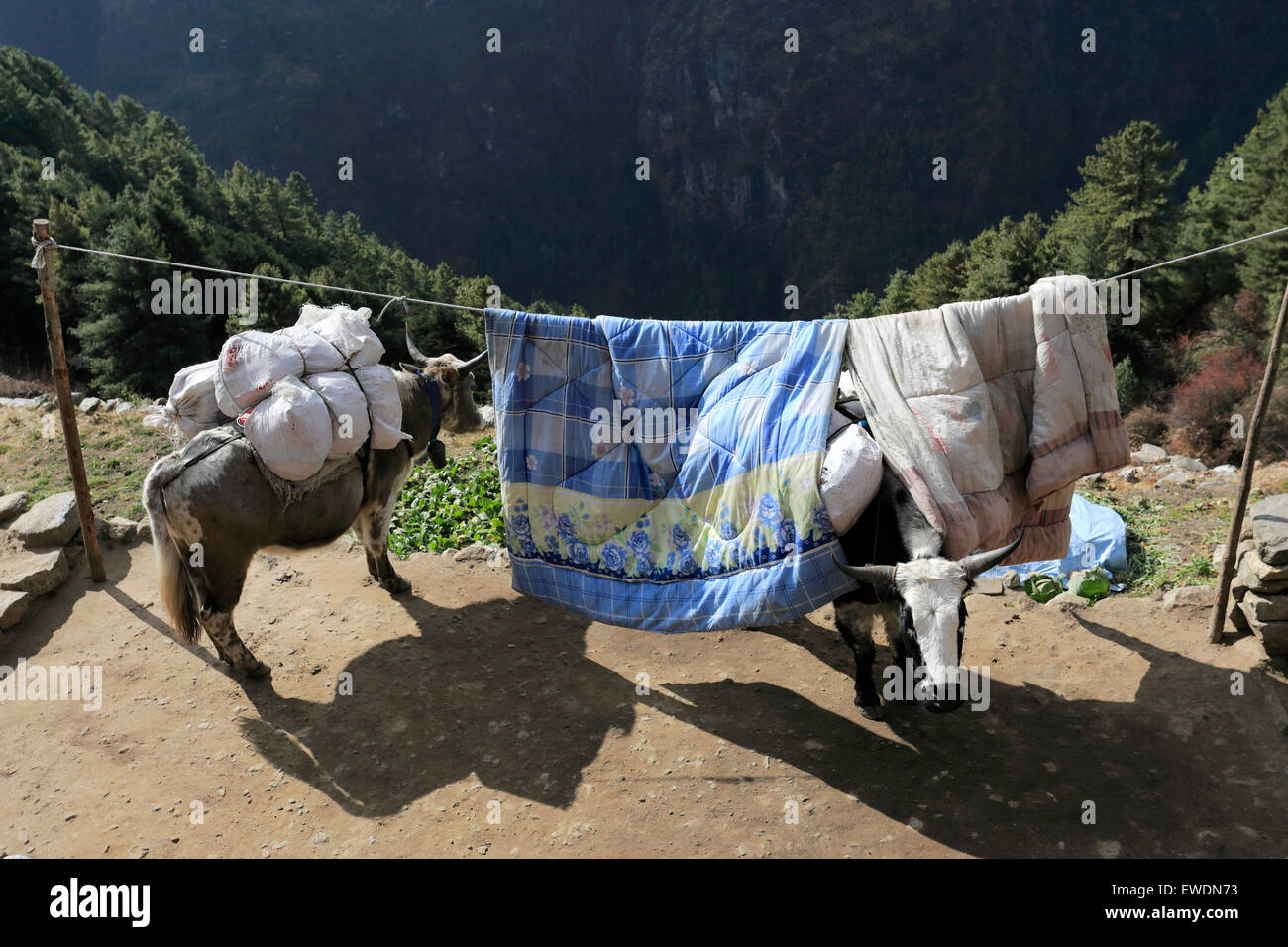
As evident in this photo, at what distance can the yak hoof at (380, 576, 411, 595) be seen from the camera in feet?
25.1

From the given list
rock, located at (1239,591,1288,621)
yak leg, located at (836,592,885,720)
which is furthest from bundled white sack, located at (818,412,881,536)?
rock, located at (1239,591,1288,621)

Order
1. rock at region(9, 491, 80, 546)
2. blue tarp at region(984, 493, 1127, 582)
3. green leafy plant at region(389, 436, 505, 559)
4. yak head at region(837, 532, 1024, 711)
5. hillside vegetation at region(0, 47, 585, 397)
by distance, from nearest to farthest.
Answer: yak head at region(837, 532, 1024, 711) → blue tarp at region(984, 493, 1127, 582) → rock at region(9, 491, 80, 546) → green leafy plant at region(389, 436, 505, 559) → hillside vegetation at region(0, 47, 585, 397)

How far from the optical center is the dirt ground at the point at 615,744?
4.99m

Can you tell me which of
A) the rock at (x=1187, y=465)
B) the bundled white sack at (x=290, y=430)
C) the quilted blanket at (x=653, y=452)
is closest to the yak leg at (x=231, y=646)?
the bundled white sack at (x=290, y=430)

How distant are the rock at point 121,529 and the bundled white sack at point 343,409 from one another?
12.8ft

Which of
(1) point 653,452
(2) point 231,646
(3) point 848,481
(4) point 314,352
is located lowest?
(2) point 231,646

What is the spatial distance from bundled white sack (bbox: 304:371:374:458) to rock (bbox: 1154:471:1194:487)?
29.6 ft

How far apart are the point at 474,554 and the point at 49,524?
425cm

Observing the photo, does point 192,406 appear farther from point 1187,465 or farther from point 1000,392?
Result: point 1187,465

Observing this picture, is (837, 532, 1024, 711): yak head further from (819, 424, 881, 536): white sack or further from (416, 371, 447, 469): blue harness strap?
(416, 371, 447, 469): blue harness strap

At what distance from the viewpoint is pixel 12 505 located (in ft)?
28.1

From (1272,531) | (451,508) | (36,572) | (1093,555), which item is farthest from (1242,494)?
(36,572)

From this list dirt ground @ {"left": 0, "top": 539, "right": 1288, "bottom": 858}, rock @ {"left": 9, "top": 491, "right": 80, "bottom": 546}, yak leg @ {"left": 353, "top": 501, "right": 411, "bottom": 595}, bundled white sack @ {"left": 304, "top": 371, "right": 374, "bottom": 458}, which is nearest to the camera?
dirt ground @ {"left": 0, "top": 539, "right": 1288, "bottom": 858}

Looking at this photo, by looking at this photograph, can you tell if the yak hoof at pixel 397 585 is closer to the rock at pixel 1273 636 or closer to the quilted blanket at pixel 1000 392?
the quilted blanket at pixel 1000 392
